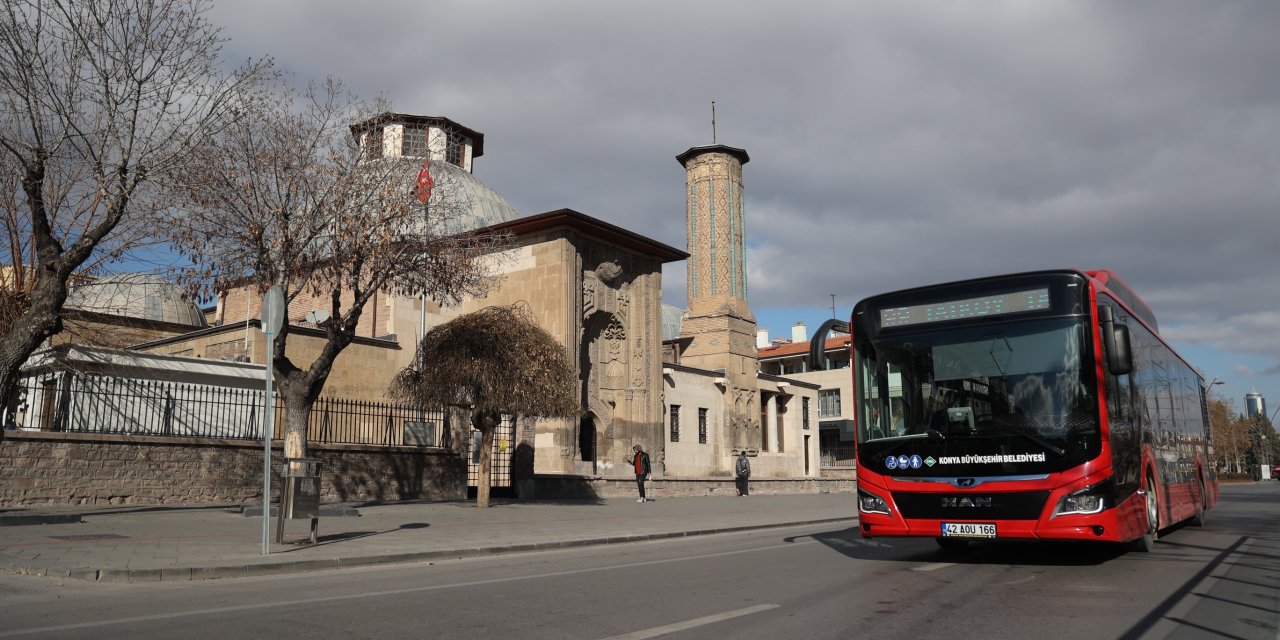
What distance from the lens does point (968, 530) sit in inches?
343

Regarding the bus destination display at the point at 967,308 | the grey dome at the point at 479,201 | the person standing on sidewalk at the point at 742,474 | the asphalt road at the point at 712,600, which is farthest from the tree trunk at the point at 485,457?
the grey dome at the point at 479,201

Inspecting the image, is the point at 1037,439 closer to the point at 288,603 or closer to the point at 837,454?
the point at 288,603

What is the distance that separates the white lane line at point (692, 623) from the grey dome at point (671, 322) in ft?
175

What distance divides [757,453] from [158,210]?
31044 mm

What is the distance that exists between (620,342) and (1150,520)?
2491cm

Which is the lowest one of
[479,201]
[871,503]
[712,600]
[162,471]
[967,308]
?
[712,600]

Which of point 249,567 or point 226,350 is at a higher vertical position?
point 226,350

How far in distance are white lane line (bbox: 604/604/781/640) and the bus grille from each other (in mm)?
3018

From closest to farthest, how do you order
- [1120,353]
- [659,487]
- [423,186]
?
[1120,353] < [423,186] < [659,487]

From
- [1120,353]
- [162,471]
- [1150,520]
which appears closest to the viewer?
[1120,353]

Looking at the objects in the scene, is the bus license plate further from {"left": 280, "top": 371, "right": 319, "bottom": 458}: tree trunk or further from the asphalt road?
{"left": 280, "top": 371, "right": 319, "bottom": 458}: tree trunk

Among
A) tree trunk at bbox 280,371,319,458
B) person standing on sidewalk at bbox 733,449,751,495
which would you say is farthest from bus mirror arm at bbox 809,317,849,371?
person standing on sidewalk at bbox 733,449,751,495

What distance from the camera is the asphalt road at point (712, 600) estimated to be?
224 inches

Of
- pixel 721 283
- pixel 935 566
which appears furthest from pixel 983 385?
pixel 721 283
